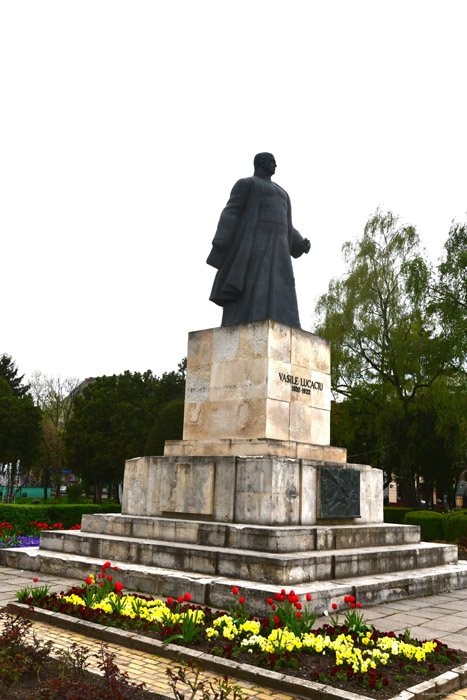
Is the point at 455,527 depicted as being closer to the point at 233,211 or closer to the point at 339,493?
the point at 339,493

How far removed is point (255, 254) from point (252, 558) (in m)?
5.56

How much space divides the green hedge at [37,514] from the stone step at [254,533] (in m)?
6.46

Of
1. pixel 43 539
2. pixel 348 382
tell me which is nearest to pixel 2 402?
pixel 348 382

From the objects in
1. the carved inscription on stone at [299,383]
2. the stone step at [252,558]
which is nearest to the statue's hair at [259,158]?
the carved inscription on stone at [299,383]

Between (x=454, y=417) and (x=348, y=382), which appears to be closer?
(x=454, y=417)

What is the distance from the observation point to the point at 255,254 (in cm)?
1110

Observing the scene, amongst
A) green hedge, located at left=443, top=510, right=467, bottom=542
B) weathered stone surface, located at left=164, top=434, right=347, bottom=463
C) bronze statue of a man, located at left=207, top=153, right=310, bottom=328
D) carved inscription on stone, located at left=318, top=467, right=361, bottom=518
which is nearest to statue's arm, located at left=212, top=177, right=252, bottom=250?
bronze statue of a man, located at left=207, top=153, right=310, bottom=328

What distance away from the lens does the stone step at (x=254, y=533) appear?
312 inches

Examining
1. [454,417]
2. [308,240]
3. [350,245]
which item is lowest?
[454,417]

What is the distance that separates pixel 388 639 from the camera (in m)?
→ 5.39

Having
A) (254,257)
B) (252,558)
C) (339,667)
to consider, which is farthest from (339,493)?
(339,667)

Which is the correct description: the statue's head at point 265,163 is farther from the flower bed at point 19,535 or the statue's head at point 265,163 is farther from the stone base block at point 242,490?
the flower bed at point 19,535

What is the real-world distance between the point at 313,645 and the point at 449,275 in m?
22.8

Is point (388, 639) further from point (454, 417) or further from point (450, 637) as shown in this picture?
point (454, 417)
